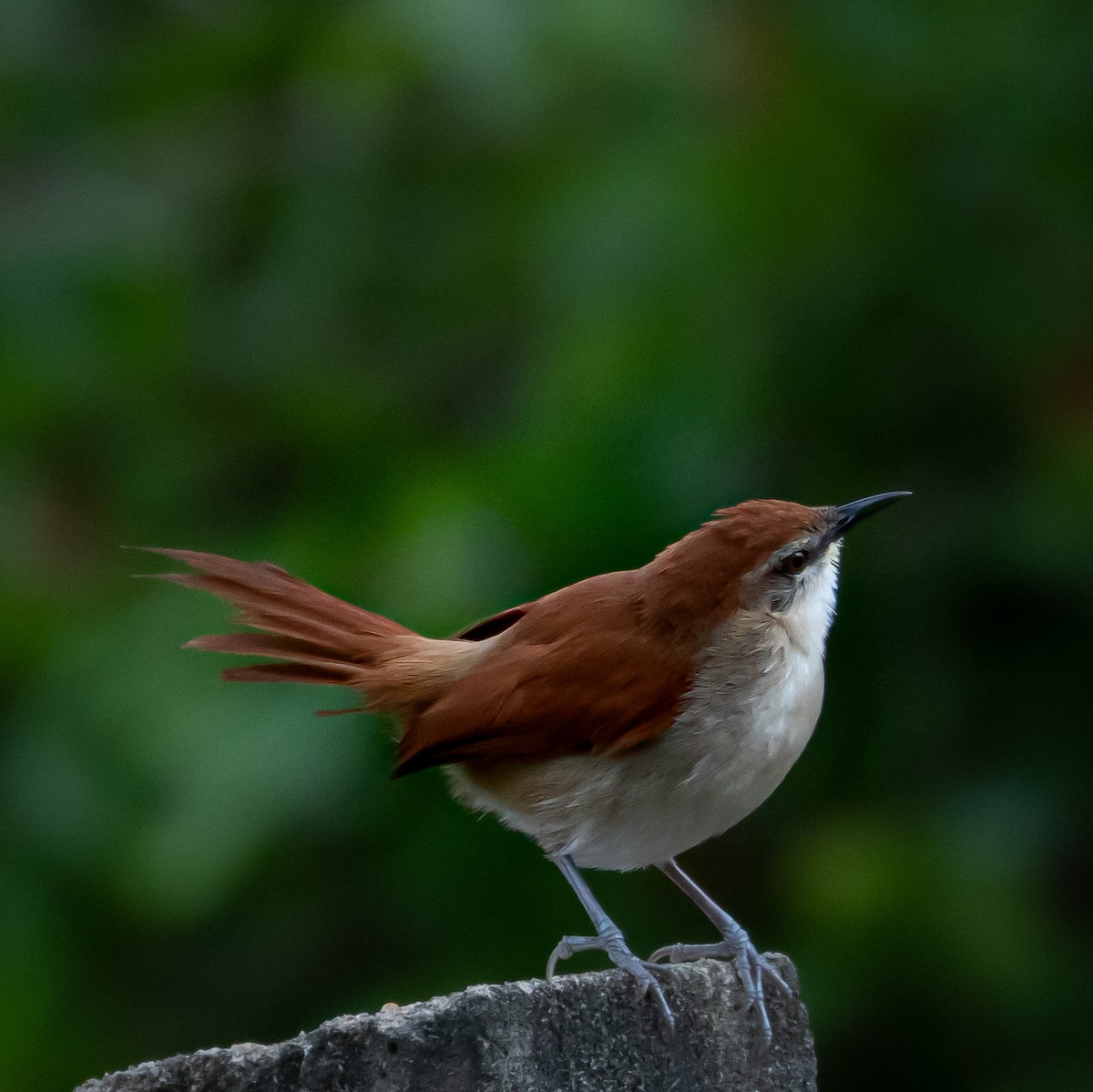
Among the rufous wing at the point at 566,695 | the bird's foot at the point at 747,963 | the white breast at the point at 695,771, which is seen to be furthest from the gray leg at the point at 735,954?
the rufous wing at the point at 566,695

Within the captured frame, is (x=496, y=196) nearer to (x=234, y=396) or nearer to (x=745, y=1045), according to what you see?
(x=234, y=396)

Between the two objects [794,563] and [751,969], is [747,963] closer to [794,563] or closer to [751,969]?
[751,969]

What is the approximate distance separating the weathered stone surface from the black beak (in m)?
1.18

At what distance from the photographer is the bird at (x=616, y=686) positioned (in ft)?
9.26

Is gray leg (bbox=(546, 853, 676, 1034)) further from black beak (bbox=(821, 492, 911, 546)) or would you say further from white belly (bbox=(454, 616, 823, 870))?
black beak (bbox=(821, 492, 911, 546))

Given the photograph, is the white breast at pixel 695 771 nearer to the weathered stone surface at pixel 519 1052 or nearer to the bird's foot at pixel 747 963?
the bird's foot at pixel 747 963

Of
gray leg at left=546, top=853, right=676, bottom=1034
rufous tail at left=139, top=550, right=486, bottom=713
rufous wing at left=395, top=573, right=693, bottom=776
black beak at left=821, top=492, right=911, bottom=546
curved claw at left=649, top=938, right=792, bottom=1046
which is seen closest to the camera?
gray leg at left=546, top=853, right=676, bottom=1034

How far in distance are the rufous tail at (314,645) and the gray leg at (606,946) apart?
0.44 metres

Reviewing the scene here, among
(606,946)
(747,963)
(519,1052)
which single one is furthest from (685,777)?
(519,1052)

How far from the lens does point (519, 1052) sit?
1962 millimetres

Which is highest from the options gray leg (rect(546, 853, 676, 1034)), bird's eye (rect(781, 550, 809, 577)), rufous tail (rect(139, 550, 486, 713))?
bird's eye (rect(781, 550, 809, 577))

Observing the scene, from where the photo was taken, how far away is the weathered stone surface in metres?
1.88

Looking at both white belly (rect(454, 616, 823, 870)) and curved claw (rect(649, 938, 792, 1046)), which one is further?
white belly (rect(454, 616, 823, 870))

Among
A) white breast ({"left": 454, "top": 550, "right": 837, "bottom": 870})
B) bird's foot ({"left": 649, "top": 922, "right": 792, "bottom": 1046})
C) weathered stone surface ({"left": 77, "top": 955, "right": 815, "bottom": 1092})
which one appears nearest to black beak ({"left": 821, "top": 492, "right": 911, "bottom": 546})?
white breast ({"left": 454, "top": 550, "right": 837, "bottom": 870})
